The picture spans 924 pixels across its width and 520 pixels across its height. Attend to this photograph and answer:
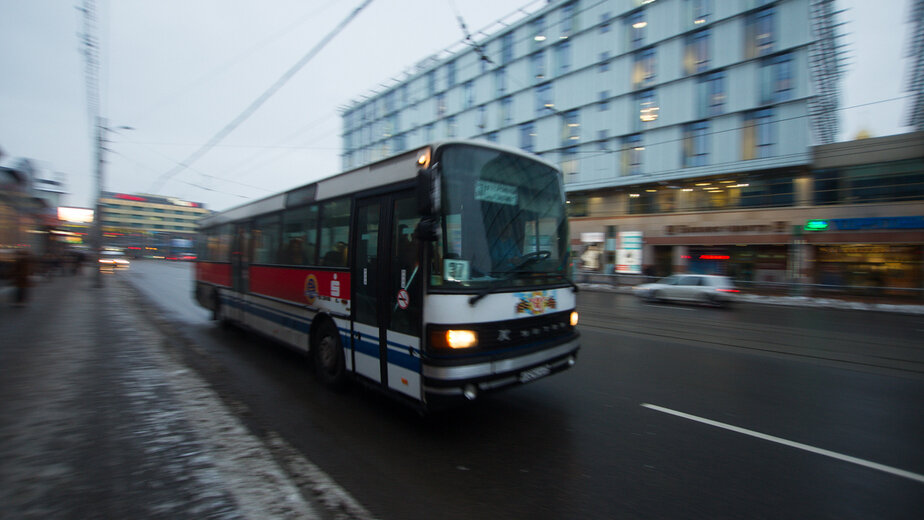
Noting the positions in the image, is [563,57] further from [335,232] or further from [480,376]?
[480,376]

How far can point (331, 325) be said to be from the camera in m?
5.38

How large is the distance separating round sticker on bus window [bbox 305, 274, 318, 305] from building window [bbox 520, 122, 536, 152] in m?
33.2

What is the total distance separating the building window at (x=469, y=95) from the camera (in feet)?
138

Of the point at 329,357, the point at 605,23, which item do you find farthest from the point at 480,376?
the point at 605,23

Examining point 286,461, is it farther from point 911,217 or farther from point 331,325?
point 911,217

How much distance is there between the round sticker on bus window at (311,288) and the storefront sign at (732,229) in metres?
28.6

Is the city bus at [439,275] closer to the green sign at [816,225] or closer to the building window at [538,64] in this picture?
the green sign at [816,225]

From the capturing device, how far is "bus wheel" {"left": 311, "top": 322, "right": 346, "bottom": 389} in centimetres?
518

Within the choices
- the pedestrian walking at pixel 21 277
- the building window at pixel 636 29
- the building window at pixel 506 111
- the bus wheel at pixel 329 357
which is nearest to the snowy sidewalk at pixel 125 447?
the bus wheel at pixel 329 357

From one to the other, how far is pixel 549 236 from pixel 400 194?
176cm

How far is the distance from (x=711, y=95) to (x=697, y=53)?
10.5 ft

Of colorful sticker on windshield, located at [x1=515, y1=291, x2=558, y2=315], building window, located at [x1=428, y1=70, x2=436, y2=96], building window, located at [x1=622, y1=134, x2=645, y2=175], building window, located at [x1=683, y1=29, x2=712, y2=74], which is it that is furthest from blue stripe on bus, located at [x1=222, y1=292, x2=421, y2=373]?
building window, located at [x1=428, y1=70, x2=436, y2=96]

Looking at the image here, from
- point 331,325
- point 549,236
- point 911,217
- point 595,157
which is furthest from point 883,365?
point 595,157

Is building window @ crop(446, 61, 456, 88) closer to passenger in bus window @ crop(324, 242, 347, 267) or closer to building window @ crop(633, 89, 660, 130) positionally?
building window @ crop(633, 89, 660, 130)
